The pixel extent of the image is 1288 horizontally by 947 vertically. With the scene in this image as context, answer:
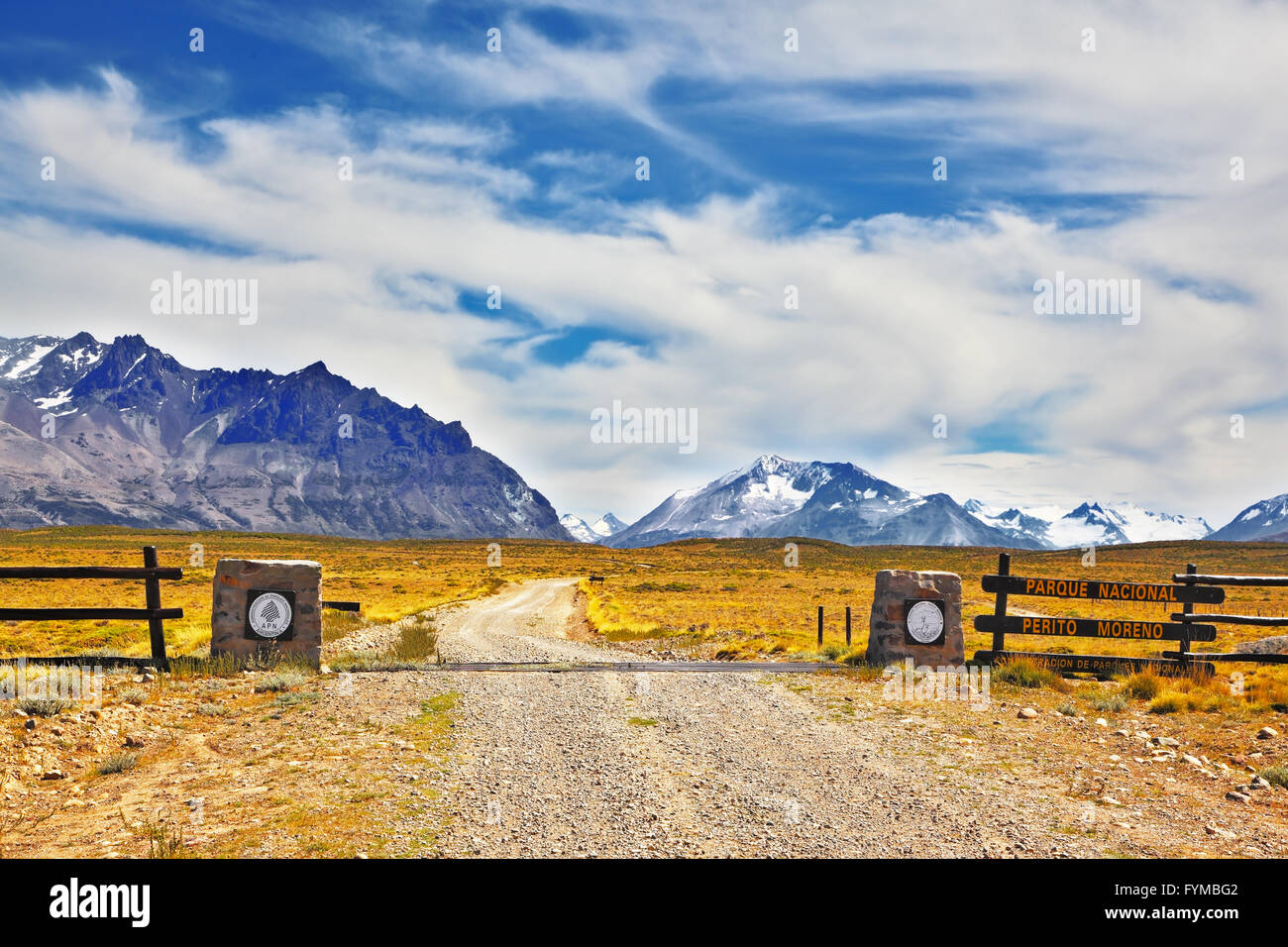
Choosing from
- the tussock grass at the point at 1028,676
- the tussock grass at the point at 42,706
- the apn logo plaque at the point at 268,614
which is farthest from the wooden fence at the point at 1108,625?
the tussock grass at the point at 42,706

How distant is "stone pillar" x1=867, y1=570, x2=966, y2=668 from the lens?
16.9 meters

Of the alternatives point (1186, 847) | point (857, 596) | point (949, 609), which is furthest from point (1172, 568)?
point (1186, 847)

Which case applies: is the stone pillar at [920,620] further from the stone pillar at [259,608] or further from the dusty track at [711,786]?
the stone pillar at [259,608]

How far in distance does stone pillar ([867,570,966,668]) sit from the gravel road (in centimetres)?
306

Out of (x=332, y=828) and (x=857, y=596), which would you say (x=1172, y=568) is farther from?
(x=332, y=828)

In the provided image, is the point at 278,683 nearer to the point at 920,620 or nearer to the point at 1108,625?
the point at 920,620

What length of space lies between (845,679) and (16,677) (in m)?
15.1

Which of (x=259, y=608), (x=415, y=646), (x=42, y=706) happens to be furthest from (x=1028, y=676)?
(x=42, y=706)

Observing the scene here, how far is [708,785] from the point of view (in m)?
8.53

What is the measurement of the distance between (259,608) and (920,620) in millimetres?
13971

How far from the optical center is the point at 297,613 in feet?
51.9

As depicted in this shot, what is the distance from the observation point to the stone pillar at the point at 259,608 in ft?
51.0

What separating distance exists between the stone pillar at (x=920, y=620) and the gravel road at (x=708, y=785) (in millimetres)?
3055
